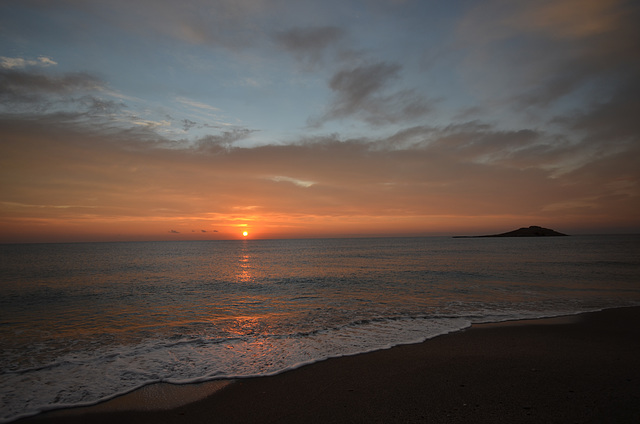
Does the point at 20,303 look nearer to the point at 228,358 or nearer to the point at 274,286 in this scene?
the point at 274,286

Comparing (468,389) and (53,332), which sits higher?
(468,389)

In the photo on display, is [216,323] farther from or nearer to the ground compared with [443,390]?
nearer to the ground

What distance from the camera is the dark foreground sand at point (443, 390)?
5328 mm

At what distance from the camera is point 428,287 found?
2270 centimetres

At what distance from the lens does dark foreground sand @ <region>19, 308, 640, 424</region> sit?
17.5 ft

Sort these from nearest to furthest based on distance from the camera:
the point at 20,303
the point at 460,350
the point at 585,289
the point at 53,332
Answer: the point at 460,350, the point at 53,332, the point at 20,303, the point at 585,289

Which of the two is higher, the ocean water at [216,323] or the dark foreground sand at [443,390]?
the dark foreground sand at [443,390]

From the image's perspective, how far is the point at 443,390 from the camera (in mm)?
6254

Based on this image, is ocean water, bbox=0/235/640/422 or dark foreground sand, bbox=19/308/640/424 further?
ocean water, bbox=0/235/640/422

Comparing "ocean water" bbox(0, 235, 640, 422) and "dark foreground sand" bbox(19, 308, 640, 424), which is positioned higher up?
"dark foreground sand" bbox(19, 308, 640, 424)

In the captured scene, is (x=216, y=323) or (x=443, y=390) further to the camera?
(x=216, y=323)

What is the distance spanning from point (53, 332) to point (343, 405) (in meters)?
12.2

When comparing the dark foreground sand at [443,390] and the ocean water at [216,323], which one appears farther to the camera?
the ocean water at [216,323]

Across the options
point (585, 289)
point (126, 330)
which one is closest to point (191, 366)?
point (126, 330)
